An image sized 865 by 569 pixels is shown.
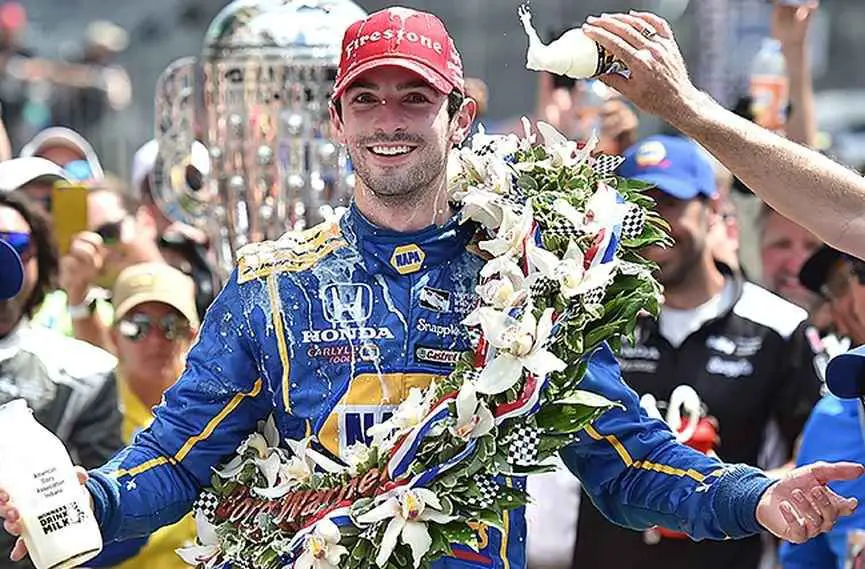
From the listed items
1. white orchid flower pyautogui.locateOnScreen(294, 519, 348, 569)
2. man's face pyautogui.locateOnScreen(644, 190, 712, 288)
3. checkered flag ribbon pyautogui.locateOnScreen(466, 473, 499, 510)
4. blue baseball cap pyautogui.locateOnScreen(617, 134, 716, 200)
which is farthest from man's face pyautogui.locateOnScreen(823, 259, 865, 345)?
white orchid flower pyautogui.locateOnScreen(294, 519, 348, 569)

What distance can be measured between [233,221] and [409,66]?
1732mm

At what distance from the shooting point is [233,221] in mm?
5574

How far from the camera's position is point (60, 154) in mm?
9000

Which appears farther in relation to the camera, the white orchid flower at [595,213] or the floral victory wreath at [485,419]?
the white orchid flower at [595,213]

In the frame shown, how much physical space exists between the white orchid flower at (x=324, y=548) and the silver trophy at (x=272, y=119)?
1.70 metres

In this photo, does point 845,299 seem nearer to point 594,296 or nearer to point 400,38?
point 594,296

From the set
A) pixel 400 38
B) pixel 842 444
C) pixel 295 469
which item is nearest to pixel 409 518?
pixel 295 469

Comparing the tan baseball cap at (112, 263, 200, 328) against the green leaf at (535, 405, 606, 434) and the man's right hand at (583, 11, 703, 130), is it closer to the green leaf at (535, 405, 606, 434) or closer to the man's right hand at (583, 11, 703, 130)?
the green leaf at (535, 405, 606, 434)

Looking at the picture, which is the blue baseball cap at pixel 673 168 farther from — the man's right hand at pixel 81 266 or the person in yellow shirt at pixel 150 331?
the man's right hand at pixel 81 266

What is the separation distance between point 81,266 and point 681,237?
2.47 m

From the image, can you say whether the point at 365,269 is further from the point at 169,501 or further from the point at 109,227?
the point at 109,227

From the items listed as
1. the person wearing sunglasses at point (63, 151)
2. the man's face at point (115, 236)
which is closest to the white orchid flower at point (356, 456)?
the man's face at point (115, 236)

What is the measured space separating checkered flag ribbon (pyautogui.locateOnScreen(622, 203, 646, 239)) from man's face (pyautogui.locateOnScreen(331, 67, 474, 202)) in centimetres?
44

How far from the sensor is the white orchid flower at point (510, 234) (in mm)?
3959
